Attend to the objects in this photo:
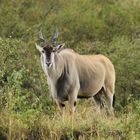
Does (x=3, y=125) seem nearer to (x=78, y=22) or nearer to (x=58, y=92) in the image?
(x=58, y=92)

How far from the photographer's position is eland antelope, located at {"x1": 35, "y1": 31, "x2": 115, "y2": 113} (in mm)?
10758

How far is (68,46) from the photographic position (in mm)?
18891

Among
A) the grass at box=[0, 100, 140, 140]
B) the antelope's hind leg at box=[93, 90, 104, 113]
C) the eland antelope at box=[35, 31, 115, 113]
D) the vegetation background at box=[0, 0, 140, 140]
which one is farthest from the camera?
the antelope's hind leg at box=[93, 90, 104, 113]

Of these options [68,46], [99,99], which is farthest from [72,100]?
[68,46]

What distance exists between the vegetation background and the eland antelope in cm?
28

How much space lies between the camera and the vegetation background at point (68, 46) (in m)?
8.16

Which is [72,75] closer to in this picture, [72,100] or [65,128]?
[72,100]

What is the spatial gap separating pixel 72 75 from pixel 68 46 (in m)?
7.70

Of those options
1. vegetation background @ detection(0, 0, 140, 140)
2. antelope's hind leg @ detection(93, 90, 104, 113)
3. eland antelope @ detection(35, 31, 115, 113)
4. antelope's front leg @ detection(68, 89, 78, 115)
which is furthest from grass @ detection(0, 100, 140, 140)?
antelope's hind leg @ detection(93, 90, 104, 113)

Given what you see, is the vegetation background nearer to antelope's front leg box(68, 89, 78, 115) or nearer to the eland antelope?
antelope's front leg box(68, 89, 78, 115)

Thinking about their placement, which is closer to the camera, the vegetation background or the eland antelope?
the vegetation background

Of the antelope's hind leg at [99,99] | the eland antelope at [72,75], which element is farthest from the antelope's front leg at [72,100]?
the antelope's hind leg at [99,99]

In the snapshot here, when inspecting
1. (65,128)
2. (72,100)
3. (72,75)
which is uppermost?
(72,75)

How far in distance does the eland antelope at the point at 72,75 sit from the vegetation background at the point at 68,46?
11.2 inches
